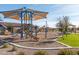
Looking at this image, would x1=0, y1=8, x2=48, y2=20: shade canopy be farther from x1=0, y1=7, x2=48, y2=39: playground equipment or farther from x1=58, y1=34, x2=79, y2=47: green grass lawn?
x1=58, y1=34, x2=79, y2=47: green grass lawn

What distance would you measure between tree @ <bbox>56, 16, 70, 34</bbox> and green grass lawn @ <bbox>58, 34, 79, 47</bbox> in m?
0.21

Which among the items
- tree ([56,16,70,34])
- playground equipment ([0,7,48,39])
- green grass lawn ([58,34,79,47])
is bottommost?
green grass lawn ([58,34,79,47])

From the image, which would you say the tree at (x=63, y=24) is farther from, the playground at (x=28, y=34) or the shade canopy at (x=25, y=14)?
the shade canopy at (x=25, y=14)

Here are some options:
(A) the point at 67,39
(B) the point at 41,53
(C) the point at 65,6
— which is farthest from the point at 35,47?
(C) the point at 65,6

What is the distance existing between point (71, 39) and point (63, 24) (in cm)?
60

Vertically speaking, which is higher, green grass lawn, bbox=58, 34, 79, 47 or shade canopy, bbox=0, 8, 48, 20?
shade canopy, bbox=0, 8, 48, 20

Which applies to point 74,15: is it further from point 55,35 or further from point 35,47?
point 35,47

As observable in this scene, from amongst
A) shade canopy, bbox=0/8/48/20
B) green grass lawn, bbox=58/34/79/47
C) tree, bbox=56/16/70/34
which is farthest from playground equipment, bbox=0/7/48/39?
green grass lawn, bbox=58/34/79/47

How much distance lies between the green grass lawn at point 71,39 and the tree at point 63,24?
21 centimetres

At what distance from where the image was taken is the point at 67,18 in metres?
9.91

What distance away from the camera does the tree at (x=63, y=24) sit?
993 centimetres

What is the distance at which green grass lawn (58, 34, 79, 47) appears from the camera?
9.99 meters

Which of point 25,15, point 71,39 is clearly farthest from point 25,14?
point 71,39

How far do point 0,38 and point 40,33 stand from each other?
144cm
